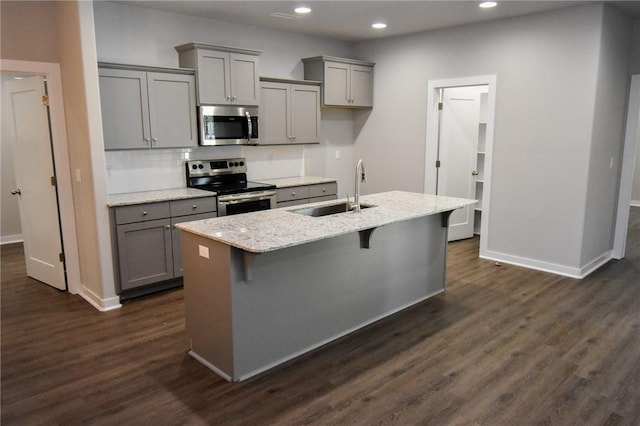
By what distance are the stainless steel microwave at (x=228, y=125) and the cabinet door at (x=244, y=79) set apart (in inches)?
4.0

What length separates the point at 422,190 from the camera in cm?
605

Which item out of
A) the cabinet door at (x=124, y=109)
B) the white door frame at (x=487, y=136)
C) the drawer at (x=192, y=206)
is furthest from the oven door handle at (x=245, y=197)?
the white door frame at (x=487, y=136)

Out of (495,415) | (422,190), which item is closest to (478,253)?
(422,190)

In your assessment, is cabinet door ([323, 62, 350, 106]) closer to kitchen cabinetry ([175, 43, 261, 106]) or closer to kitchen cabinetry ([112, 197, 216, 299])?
kitchen cabinetry ([175, 43, 261, 106])

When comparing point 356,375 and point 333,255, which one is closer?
point 356,375

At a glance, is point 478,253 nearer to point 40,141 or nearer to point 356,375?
point 356,375

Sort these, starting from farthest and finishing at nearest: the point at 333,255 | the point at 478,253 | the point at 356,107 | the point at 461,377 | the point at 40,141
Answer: the point at 356,107, the point at 478,253, the point at 40,141, the point at 333,255, the point at 461,377

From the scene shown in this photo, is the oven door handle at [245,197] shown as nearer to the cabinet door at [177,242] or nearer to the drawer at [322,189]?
the cabinet door at [177,242]

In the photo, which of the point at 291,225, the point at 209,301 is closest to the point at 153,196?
the point at 209,301

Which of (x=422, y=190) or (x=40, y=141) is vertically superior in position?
(x=40, y=141)

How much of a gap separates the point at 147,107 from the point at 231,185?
4.06ft

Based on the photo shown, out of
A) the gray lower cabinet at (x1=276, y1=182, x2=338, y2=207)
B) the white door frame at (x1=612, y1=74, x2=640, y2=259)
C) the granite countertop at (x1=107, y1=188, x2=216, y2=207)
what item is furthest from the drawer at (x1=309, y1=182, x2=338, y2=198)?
the white door frame at (x1=612, y1=74, x2=640, y2=259)

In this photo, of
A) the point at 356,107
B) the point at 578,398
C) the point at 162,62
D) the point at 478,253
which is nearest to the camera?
the point at 578,398

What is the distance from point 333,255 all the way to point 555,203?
288 centimetres
